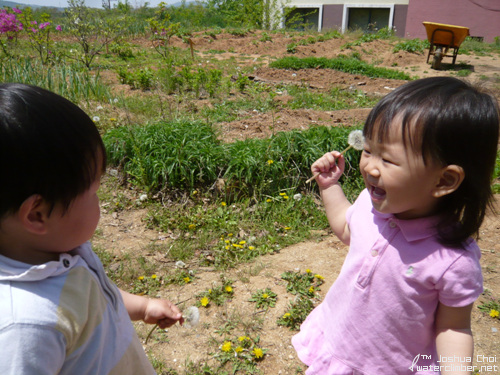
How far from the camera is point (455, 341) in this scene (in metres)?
1.17

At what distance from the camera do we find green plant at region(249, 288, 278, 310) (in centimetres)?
242

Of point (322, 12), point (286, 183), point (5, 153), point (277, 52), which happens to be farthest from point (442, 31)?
point (322, 12)

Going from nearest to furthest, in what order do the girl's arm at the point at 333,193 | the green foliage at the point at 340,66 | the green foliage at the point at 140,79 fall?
1. the girl's arm at the point at 333,193
2. the green foliage at the point at 140,79
3. the green foliage at the point at 340,66

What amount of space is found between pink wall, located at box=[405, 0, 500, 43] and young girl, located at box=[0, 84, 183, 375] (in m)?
22.4

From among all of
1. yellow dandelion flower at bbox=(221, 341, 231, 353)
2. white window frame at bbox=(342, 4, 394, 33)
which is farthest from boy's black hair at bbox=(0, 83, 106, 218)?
white window frame at bbox=(342, 4, 394, 33)

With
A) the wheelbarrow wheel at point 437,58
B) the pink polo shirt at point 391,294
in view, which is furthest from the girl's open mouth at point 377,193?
the wheelbarrow wheel at point 437,58

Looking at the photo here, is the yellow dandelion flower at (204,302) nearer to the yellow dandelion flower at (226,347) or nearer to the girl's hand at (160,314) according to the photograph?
the yellow dandelion flower at (226,347)

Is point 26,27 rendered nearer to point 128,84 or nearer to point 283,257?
point 128,84

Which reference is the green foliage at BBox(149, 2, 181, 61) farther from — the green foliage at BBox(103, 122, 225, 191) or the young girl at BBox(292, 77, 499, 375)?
the young girl at BBox(292, 77, 499, 375)

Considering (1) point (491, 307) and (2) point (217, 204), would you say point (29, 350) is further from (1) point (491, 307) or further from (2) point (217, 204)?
(2) point (217, 204)

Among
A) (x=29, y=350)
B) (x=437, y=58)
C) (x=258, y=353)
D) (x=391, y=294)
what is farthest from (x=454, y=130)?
(x=437, y=58)

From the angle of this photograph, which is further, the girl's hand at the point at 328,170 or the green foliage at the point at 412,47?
the green foliage at the point at 412,47

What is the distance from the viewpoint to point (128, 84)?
7.45 m

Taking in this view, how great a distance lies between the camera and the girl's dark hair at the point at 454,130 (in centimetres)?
112
